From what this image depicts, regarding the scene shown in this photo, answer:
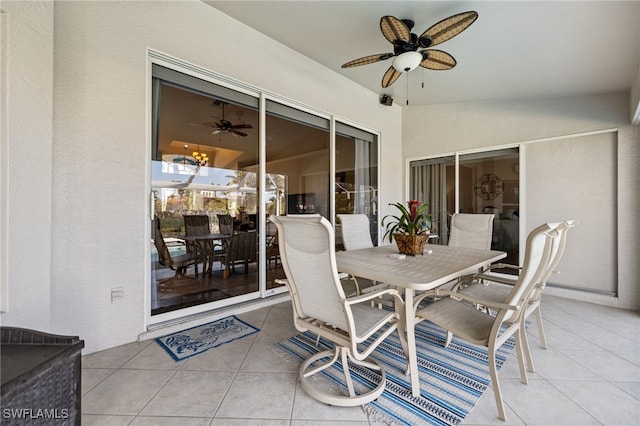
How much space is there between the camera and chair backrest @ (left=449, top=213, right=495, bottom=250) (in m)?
2.90

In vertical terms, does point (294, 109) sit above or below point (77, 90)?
above

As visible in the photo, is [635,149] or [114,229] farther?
[635,149]

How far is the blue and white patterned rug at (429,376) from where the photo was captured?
143 centimetres

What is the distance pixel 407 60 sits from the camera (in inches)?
93.2

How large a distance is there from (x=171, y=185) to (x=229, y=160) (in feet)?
2.38

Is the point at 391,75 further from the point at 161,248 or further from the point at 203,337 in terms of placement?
the point at 203,337

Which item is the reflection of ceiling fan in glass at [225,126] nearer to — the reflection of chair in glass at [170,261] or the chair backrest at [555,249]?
the reflection of chair in glass at [170,261]

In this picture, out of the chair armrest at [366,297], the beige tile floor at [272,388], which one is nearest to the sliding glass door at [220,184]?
the beige tile floor at [272,388]

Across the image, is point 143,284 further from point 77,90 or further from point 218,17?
point 218,17

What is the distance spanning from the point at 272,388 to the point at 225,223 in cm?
188

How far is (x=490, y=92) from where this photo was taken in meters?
3.68

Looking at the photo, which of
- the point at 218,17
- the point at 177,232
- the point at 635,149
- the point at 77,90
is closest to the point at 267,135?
the point at 218,17

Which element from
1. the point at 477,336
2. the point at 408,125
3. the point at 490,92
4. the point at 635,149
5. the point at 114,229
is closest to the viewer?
the point at 477,336

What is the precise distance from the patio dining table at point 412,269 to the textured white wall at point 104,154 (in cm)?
178
